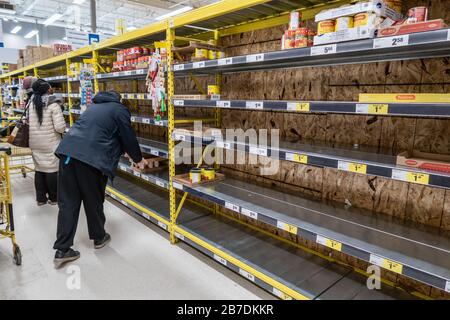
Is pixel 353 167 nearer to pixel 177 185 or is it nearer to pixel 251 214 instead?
pixel 251 214

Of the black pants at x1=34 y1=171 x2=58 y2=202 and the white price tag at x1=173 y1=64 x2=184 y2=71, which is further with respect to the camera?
the black pants at x1=34 y1=171 x2=58 y2=202

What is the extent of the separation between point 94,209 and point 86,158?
559mm

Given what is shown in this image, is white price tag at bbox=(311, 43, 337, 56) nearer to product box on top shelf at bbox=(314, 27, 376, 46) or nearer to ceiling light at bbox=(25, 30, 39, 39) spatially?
product box on top shelf at bbox=(314, 27, 376, 46)

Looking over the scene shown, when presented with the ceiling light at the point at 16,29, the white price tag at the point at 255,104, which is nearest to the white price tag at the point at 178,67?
the white price tag at the point at 255,104

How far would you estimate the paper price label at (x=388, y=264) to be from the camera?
150 cm

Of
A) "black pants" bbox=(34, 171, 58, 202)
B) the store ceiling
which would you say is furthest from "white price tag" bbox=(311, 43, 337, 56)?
the store ceiling

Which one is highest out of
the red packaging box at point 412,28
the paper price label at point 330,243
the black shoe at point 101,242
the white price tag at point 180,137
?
the red packaging box at point 412,28

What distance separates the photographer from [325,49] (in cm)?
166

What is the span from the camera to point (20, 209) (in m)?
4.01

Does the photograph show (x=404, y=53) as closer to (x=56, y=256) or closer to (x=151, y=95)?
(x=151, y=95)

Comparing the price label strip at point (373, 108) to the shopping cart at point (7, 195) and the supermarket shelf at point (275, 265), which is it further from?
the shopping cart at point (7, 195)

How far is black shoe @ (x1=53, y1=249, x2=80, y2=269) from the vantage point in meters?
2.63

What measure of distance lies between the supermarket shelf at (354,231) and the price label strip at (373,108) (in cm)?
76

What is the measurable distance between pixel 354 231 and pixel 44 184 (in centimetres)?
406
